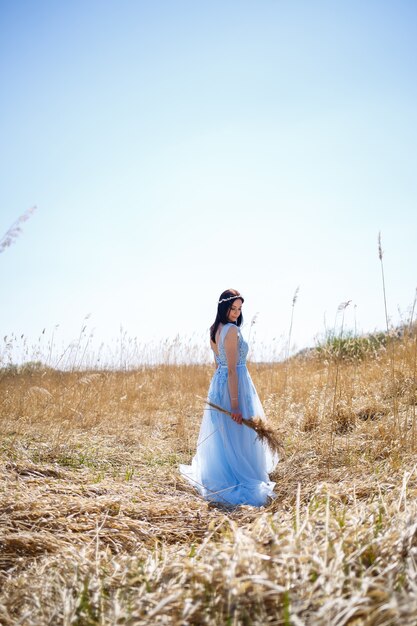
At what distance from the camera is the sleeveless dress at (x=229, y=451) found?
409 cm

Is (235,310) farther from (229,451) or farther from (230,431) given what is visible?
(229,451)

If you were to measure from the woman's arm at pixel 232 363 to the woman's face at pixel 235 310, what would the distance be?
0.16 metres

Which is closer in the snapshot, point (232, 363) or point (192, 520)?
point (192, 520)

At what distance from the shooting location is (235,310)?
14.7 feet

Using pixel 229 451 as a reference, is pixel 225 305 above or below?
above

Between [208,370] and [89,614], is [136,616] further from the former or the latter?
[208,370]

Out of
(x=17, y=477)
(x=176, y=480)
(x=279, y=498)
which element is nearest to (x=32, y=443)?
(x=17, y=477)

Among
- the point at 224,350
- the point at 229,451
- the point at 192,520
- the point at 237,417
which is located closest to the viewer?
the point at 192,520

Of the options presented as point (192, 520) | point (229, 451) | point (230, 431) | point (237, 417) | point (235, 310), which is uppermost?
point (235, 310)

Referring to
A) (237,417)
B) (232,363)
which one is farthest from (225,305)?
(237,417)

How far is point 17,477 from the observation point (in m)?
3.83

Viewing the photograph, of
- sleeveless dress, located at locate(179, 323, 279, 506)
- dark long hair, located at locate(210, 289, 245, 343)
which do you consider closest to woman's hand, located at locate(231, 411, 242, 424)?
sleeveless dress, located at locate(179, 323, 279, 506)

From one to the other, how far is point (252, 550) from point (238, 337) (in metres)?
2.89

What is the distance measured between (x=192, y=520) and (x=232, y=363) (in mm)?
1596
